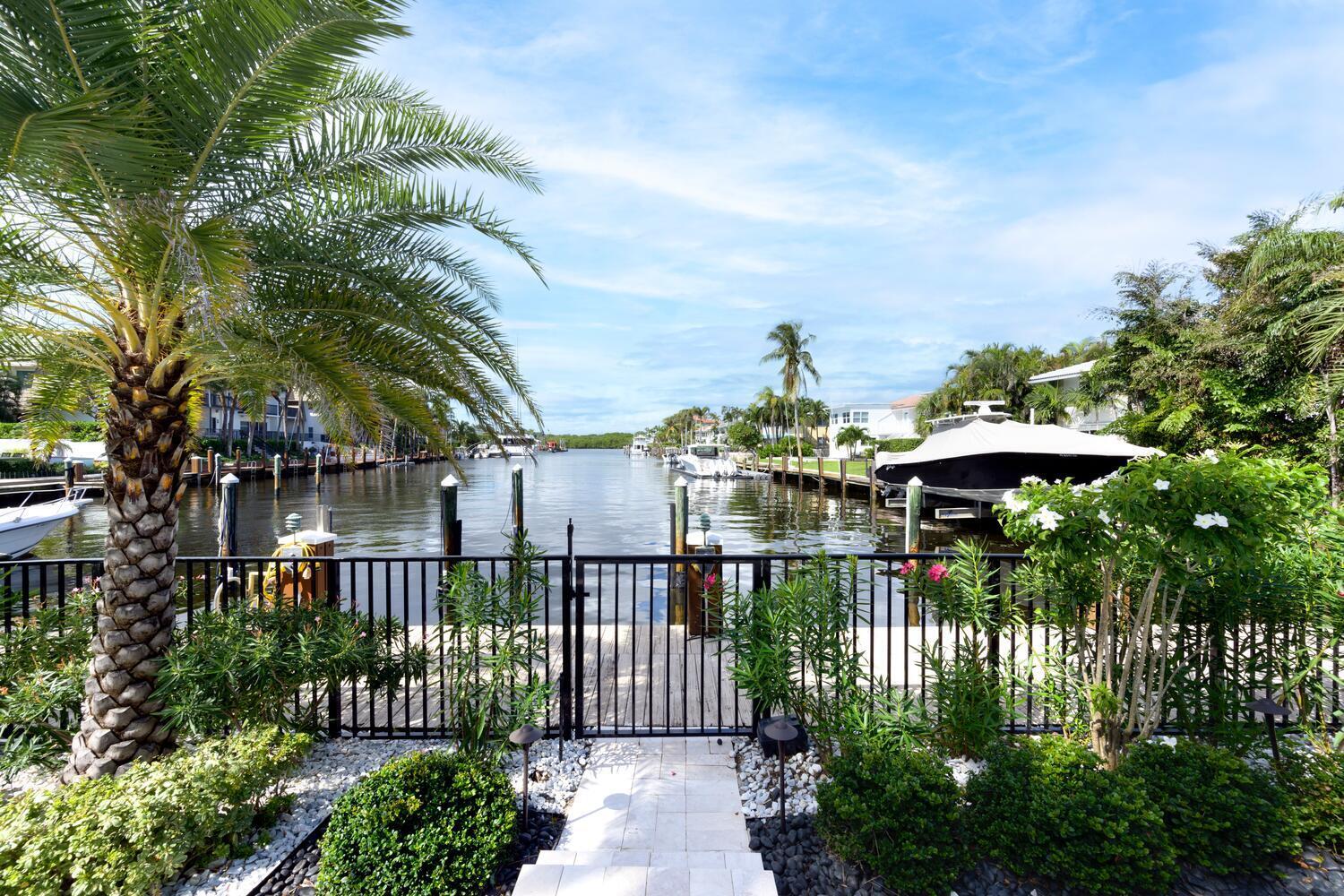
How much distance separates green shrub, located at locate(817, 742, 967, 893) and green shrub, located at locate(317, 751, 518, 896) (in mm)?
1528

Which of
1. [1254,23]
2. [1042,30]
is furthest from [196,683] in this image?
[1254,23]

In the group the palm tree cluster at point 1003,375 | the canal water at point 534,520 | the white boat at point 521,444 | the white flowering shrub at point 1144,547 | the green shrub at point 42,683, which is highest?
the palm tree cluster at point 1003,375

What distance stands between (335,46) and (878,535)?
2112 cm

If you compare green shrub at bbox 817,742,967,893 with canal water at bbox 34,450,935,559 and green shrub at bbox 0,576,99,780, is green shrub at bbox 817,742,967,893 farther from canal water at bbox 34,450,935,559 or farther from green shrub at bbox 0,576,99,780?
canal water at bbox 34,450,935,559

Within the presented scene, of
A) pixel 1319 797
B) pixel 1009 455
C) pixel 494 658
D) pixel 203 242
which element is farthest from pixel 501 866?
pixel 1009 455

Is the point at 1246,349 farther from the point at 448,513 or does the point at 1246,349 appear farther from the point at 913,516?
the point at 448,513

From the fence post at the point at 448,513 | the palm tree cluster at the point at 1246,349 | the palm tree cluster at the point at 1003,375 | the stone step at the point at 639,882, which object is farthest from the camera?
the palm tree cluster at the point at 1003,375

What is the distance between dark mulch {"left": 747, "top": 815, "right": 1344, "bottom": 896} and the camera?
262cm

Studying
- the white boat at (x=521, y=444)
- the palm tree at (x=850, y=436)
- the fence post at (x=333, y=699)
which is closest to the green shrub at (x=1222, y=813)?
the white boat at (x=521, y=444)

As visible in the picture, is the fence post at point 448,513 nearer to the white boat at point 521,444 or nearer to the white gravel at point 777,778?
the white boat at point 521,444

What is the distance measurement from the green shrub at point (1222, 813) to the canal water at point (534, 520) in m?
9.25

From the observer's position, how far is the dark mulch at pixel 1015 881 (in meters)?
2.62

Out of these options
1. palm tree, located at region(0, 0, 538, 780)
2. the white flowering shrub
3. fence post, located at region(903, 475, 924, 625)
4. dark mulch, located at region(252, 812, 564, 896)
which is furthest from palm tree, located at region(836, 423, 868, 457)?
dark mulch, located at region(252, 812, 564, 896)

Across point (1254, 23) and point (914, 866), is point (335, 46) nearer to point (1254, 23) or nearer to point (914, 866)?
point (914, 866)
